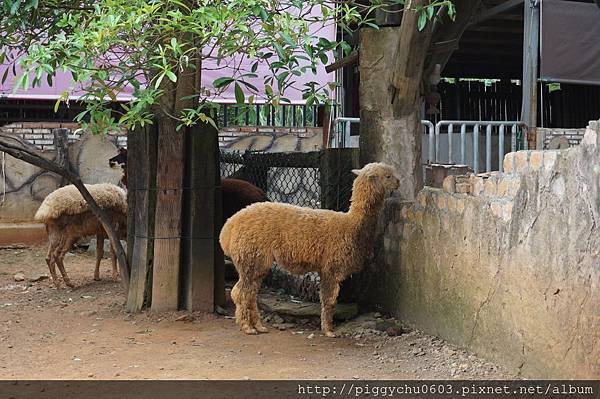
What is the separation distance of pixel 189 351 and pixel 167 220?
1.52m

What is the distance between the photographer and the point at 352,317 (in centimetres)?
625

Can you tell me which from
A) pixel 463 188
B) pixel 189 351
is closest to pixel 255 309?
pixel 189 351

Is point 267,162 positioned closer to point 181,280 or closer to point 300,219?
point 181,280

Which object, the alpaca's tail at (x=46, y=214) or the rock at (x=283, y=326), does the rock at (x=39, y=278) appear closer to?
the alpaca's tail at (x=46, y=214)

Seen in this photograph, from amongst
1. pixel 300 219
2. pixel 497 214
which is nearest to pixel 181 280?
pixel 300 219

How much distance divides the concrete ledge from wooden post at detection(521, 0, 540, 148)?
744 cm

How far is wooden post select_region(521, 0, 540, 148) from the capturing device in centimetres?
1037

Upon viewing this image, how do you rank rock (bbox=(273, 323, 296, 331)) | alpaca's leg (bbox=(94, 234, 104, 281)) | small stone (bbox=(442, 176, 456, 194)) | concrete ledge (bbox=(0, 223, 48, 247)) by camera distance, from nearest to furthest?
small stone (bbox=(442, 176, 456, 194)) < rock (bbox=(273, 323, 296, 331)) < alpaca's leg (bbox=(94, 234, 104, 281)) < concrete ledge (bbox=(0, 223, 48, 247))

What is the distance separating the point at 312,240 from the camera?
5.78 m

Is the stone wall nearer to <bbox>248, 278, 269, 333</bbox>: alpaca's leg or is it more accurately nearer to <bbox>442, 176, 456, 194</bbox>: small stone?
<bbox>248, 278, 269, 333</bbox>: alpaca's leg

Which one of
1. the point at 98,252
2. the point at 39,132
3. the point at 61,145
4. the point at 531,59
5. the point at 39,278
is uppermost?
the point at 531,59

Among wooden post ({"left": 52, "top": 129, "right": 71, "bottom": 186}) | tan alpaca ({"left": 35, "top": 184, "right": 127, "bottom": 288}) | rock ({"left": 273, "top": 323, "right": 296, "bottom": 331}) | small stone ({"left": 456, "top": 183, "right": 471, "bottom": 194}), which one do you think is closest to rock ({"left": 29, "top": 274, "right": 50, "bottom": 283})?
tan alpaca ({"left": 35, "top": 184, "right": 127, "bottom": 288})

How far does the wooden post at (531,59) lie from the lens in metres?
10.4

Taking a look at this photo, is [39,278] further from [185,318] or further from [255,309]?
[255,309]
